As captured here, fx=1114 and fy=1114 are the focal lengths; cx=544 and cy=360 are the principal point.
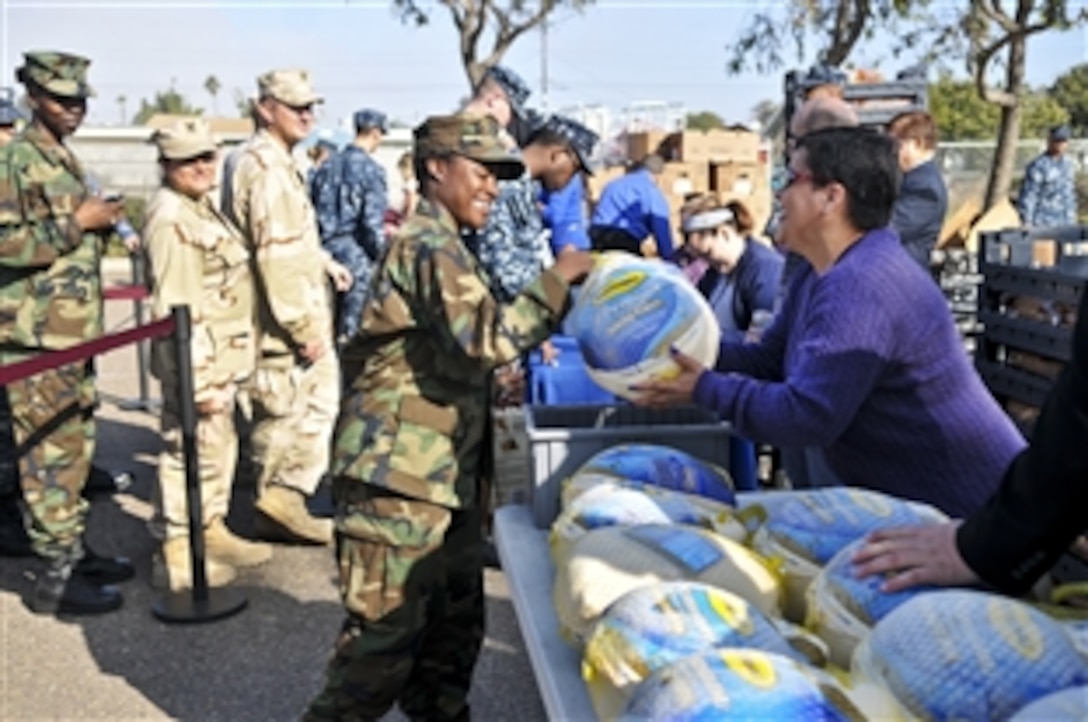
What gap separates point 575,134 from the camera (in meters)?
6.05

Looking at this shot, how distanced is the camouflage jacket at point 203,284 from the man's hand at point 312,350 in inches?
11.0

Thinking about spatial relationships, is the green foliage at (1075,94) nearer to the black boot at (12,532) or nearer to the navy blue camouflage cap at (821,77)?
the navy blue camouflage cap at (821,77)

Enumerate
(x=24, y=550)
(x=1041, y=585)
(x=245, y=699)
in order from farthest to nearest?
(x=24, y=550) < (x=245, y=699) < (x=1041, y=585)

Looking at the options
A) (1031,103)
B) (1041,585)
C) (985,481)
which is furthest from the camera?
(1031,103)

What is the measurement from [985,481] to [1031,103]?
4230 centimetres

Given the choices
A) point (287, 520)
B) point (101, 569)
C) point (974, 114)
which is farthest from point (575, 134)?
point (974, 114)

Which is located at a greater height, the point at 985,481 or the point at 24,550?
the point at 985,481

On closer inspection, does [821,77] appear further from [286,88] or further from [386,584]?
[386,584]

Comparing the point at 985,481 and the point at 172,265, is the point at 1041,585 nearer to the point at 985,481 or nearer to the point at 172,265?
the point at 985,481

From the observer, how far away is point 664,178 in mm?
12547

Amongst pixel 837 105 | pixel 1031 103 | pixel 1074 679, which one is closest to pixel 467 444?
pixel 1074 679

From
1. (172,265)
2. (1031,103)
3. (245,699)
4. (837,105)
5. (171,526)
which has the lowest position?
(245,699)

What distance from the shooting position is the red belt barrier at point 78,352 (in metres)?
3.96

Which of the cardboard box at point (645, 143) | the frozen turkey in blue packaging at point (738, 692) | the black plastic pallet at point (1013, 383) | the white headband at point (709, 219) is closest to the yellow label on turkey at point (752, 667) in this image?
the frozen turkey in blue packaging at point (738, 692)
